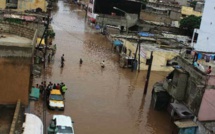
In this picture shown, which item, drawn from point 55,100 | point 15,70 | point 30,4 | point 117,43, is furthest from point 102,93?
point 30,4

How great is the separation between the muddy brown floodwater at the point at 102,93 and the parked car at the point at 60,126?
1.21 meters

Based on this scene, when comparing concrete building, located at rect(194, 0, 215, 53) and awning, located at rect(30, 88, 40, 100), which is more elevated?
concrete building, located at rect(194, 0, 215, 53)

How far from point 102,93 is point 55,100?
4.63m

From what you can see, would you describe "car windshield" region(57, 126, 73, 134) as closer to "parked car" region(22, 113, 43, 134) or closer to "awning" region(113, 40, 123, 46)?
"parked car" region(22, 113, 43, 134)

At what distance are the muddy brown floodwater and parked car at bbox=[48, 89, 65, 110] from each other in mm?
359

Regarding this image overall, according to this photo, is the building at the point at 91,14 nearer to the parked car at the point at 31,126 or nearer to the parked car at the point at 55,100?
the parked car at the point at 55,100

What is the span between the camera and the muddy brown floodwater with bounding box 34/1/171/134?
64.4ft

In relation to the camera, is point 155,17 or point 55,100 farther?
point 155,17

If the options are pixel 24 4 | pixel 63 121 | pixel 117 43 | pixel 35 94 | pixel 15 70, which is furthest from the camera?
pixel 24 4

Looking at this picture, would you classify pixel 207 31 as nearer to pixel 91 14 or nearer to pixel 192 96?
pixel 192 96

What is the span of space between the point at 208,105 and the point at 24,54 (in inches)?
403

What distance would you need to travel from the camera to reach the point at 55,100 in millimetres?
20469

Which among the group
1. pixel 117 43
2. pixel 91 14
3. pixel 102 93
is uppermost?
pixel 91 14

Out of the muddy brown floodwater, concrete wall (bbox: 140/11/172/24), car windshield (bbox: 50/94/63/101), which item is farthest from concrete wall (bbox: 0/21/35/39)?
concrete wall (bbox: 140/11/172/24)
